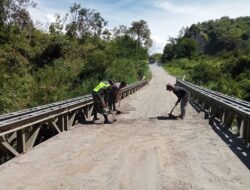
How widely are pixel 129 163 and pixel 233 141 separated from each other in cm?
397

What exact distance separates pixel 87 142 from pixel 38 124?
143cm

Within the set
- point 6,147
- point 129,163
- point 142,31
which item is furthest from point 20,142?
point 142,31

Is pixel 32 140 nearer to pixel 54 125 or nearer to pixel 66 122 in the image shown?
pixel 54 125

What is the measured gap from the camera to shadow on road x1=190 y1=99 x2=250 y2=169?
9195 mm

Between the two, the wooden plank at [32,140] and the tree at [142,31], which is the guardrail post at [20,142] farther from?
the tree at [142,31]

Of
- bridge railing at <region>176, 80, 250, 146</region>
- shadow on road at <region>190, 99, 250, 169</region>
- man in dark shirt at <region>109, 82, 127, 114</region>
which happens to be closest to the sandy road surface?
shadow on road at <region>190, 99, 250, 169</region>

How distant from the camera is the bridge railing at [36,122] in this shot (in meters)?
8.98

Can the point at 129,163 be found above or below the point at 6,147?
below

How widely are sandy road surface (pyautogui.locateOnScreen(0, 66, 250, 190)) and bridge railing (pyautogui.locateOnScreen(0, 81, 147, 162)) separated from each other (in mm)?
350

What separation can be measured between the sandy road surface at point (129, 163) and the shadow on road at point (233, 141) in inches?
7.2

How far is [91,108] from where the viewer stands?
54.5ft

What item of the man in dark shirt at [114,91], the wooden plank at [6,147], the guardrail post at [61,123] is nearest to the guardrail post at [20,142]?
the wooden plank at [6,147]

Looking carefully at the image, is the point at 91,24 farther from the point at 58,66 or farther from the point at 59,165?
the point at 59,165

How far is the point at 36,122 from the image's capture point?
411 inches
